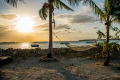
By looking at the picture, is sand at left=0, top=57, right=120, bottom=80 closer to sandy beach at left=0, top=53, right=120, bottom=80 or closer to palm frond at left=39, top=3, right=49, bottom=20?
sandy beach at left=0, top=53, right=120, bottom=80

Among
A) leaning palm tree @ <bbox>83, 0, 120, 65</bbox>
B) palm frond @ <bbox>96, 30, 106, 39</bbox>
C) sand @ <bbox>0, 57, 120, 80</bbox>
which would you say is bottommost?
sand @ <bbox>0, 57, 120, 80</bbox>

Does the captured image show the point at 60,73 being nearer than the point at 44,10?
Yes

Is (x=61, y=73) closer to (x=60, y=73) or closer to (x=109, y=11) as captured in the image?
(x=60, y=73)

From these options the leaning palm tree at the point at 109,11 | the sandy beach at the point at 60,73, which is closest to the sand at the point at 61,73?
the sandy beach at the point at 60,73

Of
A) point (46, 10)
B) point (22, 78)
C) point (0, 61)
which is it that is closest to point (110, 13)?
point (46, 10)

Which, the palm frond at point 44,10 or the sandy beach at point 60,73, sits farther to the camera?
the palm frond at point 44,10

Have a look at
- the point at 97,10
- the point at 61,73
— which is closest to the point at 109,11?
the point at 97,10

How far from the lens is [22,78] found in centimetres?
452

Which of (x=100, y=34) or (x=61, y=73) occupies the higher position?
(x=100, y=34)

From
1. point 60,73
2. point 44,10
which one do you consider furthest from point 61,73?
point 44,10

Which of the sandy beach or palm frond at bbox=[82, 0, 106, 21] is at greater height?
palm frond at bbox=[82, 0, 106, 21]

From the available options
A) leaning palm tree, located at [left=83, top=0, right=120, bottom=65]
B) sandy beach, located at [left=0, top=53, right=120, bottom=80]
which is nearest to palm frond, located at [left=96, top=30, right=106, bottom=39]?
leaning palm tree, located at [left=83, top=0, right=120, bottom=65]

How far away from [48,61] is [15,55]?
2.94 meters

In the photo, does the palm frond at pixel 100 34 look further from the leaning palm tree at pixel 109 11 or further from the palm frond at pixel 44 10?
the palm frond at pixel 44 10
